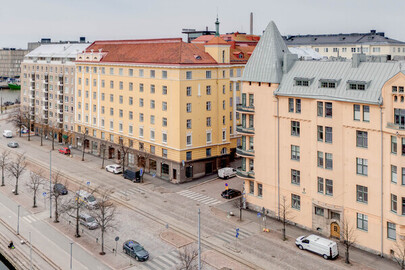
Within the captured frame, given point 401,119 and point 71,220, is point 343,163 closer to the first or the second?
point 401,119

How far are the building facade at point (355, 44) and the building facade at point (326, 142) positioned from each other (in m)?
95.3

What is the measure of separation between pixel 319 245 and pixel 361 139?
1286 centimetres

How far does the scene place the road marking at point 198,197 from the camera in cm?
6606

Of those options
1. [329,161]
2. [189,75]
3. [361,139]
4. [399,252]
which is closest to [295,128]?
[329,161]

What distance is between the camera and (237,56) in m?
87.4

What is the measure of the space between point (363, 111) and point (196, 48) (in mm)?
40931

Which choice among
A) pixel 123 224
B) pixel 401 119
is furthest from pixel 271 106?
pixel 123 224

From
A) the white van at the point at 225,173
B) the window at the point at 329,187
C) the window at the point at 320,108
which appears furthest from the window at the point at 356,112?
the white van at the point at 225,173

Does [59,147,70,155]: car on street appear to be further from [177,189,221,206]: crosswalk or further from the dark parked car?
[177,189,221,206]: crosswalk

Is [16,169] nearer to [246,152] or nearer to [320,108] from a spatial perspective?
[246,152]

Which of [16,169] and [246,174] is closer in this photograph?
[246,174]

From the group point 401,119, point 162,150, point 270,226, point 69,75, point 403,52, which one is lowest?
point 270,226

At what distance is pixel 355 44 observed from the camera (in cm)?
15325

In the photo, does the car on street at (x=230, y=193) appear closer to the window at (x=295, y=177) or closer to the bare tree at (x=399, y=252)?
the window at (x=295, y=177)
